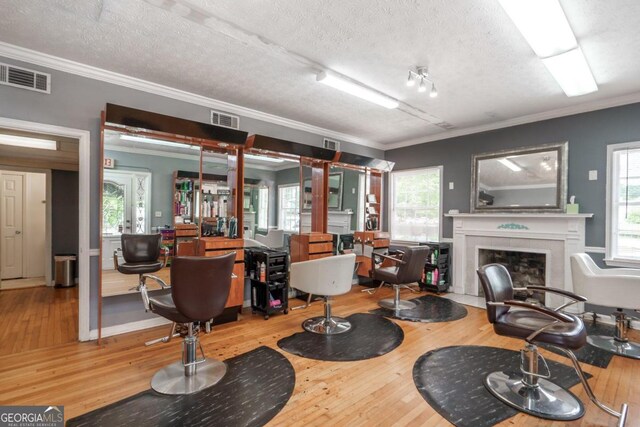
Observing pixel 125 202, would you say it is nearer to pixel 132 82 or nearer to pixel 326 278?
pixel 132 82

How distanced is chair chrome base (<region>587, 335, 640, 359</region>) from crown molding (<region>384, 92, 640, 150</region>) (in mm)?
2714

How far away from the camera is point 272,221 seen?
14.7 ft

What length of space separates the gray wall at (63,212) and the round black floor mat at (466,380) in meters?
5.96

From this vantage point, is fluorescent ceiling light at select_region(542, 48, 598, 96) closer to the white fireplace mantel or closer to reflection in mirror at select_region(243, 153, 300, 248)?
the white fireplace mantel

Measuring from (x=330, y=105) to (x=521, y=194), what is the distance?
304 cm

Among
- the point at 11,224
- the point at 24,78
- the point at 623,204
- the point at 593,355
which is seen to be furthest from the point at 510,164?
the point at 11,224

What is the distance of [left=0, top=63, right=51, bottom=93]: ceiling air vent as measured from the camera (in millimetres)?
2613

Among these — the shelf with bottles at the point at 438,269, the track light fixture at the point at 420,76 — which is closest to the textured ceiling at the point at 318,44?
the track light fixture at the point at 420,76

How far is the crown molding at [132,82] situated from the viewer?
267 cm

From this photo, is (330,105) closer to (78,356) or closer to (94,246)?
(94,246)

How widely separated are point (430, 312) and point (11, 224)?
7.33m

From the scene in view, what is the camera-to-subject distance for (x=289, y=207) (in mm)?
4582

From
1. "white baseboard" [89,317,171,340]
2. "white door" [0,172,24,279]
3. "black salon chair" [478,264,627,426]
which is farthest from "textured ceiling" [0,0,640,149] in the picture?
"white door" [0,172,24,279]

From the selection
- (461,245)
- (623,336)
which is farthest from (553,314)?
(461,245)
